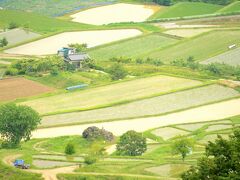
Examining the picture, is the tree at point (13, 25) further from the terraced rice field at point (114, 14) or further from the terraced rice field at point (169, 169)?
the terraced rice field at point (169, 169)

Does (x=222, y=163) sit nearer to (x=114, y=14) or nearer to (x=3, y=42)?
(x=3, y=42)

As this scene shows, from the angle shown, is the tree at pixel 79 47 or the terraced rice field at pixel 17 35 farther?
the terraced rice field at pixel 17 35

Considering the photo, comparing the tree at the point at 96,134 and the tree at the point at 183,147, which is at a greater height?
the tree at the point at 183,147

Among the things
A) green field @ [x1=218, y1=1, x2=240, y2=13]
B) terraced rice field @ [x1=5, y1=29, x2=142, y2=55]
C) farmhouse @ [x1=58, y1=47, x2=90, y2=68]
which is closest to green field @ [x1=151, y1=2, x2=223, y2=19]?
green field @ [x1=218, y1=1, x2=240, y2=13]

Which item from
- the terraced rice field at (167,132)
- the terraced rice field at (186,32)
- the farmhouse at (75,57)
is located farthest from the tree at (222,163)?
the terraced rice field at (186,32)

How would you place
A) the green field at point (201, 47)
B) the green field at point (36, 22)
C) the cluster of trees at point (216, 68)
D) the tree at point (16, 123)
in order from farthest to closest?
the green field at point (36, 22) < the green field at point (201, 47) < the cluster of trees at point (216, 68) < the tree at point (16, 123)

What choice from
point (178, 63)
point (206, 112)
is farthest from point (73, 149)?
point (178, 63)

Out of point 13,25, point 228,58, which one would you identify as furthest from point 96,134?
point 13,25
